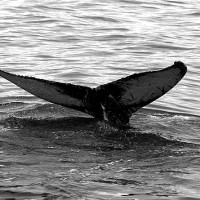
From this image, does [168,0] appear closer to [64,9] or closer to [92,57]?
[64,9]

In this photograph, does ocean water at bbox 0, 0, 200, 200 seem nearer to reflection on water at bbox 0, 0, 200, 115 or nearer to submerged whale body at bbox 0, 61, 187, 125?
reflection on water at bbox 0, 0, 200, 115

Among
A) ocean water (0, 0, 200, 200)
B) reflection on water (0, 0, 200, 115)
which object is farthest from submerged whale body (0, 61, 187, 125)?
reflection on water (0, 0, 200, 115)

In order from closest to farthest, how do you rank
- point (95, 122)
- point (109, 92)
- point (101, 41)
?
point (109, 92)
point (95, 122)
point (101, 41)

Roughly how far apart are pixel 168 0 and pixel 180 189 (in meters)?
17.5

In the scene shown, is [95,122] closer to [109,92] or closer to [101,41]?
[109,92]

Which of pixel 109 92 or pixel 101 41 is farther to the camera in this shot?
pixel 101 41

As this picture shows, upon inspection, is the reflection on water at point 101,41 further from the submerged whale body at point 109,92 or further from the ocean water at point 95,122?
the submerged whale body at point 109,92

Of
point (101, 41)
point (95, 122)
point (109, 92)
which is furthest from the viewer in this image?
point (101, 41)

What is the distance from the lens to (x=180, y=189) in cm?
752

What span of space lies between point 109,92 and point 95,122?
67 cm

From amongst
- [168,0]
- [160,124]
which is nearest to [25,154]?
[160,124]

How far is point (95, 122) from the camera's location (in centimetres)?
977

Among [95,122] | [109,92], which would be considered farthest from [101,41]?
[109,92]

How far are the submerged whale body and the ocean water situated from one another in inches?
12.0
